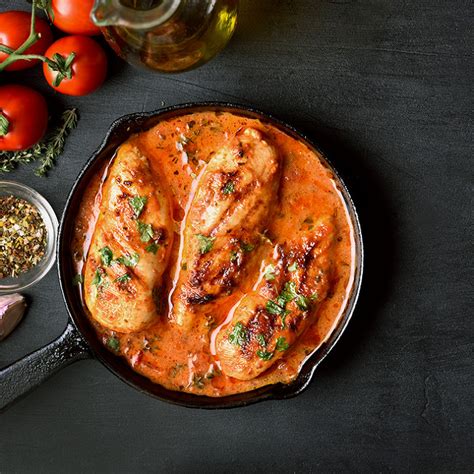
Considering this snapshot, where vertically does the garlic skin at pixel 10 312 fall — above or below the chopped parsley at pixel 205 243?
below

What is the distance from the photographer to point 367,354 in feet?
10.4

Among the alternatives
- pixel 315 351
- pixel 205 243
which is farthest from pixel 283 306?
pixel 205 243

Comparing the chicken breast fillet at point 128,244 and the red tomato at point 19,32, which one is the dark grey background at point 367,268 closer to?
the red tomato at point 19,32

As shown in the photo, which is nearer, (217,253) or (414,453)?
(217,253)

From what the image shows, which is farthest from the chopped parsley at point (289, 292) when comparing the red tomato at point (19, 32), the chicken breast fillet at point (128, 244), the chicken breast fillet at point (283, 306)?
the red tomato at point (19, 32)

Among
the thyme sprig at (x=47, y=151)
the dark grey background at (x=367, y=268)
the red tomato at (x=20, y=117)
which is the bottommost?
the dark grey background at (x=367, y=268)

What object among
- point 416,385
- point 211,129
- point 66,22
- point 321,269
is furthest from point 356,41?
point 416,385

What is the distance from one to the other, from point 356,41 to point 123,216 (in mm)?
1268

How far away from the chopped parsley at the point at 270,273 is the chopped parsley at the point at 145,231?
1.61 ft

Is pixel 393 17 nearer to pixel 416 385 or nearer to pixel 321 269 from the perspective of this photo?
pixel 321 269

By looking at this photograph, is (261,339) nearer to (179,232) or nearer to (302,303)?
(302,303)

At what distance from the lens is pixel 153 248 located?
2799 millimetres

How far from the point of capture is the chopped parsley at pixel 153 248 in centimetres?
279

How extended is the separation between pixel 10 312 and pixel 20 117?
2.78ft
